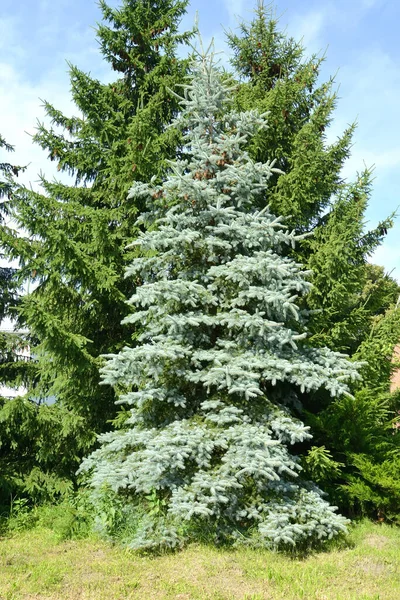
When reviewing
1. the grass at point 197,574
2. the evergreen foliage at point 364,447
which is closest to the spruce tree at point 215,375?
the grass at point 197,574

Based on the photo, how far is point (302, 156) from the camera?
7.77m

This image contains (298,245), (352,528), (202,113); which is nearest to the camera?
(352,528)

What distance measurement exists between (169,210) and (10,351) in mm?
3887

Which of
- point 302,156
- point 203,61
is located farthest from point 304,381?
point 203,61

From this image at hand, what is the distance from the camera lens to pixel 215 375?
5.61 m

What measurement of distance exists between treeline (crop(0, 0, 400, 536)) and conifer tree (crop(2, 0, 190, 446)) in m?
0.03

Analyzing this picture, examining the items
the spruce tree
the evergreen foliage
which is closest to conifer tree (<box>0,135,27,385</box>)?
the spruce tree

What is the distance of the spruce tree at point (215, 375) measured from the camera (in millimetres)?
5402

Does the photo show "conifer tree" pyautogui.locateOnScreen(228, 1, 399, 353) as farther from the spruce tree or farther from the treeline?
the spruce tree

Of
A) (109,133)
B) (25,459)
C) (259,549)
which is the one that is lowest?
(25,459)

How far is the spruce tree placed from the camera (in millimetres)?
5402

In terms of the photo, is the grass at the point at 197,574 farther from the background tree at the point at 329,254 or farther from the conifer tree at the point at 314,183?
the conifer tree at the point at 314,183

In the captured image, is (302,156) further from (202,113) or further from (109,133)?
(109,133)

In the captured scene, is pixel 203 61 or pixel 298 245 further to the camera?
pixel 298 245
